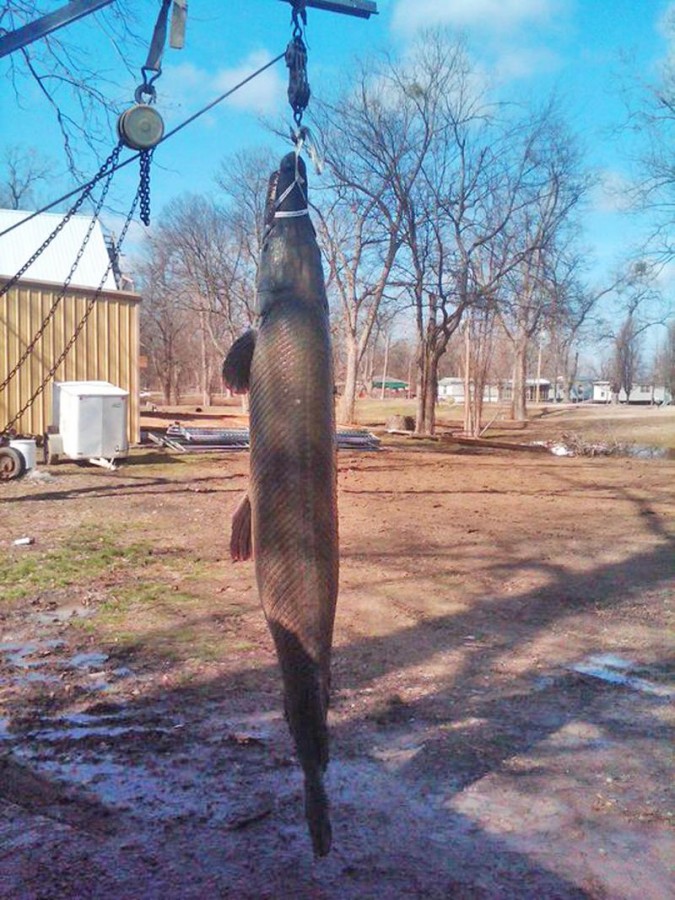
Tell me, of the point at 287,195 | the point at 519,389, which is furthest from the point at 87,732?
the point at 519,389

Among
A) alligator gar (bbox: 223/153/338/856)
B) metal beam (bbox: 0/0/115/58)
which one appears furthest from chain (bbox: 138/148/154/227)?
alligator gar (bbox: 223/153/338/856)

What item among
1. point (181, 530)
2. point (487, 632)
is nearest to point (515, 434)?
point (181, 530)

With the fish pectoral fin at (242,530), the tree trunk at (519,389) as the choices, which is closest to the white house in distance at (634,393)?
the tree trunk at (519,389)

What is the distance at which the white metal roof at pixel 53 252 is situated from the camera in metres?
21.9

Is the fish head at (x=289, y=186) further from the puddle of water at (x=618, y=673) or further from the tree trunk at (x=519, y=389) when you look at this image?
the tree trunk at (x=519, y=389)

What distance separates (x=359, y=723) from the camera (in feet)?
16.3

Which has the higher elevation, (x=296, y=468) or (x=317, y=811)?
(x=296, y=468)

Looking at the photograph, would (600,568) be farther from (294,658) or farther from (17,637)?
(294,658)

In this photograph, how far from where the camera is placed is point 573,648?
21.3 feet

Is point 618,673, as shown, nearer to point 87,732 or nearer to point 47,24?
point 87,732

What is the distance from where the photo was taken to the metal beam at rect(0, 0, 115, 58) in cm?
527

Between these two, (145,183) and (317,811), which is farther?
(145,183)

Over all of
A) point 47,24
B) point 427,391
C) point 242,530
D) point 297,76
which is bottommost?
point 242,530

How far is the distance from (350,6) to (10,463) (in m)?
11.3
